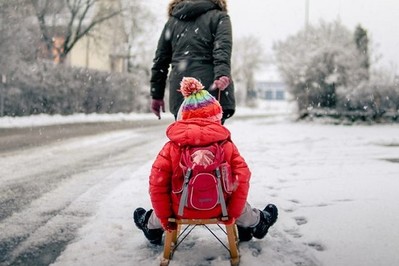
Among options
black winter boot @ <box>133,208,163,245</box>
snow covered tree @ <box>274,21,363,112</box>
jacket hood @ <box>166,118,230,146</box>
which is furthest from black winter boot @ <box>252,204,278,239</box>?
snow covered tree @ <box>274,21,363,112</box>

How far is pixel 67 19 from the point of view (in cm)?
2762

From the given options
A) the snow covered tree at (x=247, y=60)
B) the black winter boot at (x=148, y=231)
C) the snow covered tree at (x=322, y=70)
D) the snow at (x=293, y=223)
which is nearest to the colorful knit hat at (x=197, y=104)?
the black winter boot at (x=148, y=231)

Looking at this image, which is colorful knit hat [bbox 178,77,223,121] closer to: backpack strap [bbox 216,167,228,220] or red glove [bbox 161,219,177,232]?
backpack strap [bbox 216,167,228,220]

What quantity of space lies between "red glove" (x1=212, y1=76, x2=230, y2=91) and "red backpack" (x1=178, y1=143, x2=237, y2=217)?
2.62ft

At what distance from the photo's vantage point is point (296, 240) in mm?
3439

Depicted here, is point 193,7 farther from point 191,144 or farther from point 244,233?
point 244,233

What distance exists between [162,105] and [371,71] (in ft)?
68.9

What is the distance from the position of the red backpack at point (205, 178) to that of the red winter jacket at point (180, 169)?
0.04m

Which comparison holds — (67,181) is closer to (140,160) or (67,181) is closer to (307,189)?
(140,160)

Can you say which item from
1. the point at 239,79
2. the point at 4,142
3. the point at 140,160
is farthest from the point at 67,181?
the point at 239,79

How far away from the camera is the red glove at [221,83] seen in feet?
11.4

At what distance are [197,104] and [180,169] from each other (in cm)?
42

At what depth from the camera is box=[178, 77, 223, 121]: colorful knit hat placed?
289cm

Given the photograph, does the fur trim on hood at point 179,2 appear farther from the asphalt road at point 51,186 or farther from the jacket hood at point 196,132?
the asphalt road at point 51,186
